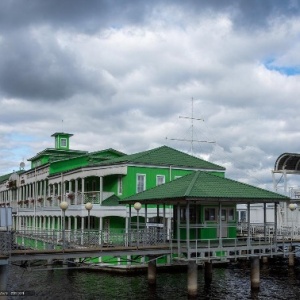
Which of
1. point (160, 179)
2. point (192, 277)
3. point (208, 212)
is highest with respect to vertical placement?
point (160, 179)

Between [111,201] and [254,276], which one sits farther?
[111,201]

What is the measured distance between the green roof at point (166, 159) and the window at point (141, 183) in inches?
46.8

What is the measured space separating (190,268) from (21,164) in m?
45.9

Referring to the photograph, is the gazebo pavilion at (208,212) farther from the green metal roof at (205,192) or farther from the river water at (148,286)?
the river water at (148,286)

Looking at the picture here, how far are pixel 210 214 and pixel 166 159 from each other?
46.9 feet

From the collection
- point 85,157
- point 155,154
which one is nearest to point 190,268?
point 155,154

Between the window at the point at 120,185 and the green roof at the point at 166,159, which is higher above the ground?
the green roof at the point at 166,159

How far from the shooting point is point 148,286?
33.4 m

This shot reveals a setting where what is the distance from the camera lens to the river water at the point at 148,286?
3080cm

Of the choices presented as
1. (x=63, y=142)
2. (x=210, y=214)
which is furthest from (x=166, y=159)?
(x=63, y=142)

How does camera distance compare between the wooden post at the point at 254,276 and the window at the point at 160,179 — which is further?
the window at the point at 160,179

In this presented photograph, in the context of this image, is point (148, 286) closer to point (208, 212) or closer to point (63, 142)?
point (208, 212)

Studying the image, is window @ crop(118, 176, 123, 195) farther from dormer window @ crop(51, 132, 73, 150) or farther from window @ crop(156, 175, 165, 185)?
dormer window @ crop(51, 132, 73, 150)

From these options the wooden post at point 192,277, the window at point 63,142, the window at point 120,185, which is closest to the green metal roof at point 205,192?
the wooden post at point 192,277
